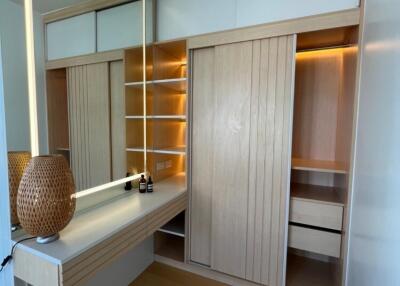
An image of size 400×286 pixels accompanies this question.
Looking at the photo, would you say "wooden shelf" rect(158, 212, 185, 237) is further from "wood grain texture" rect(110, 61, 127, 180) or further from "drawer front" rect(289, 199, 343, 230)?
"drawer front" rect(289, 199, 343, 230)

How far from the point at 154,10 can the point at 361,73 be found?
6.04 feet

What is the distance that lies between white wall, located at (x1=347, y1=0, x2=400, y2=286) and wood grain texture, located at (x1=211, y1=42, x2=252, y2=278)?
0.74 metres

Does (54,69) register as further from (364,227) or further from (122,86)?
(364,227)

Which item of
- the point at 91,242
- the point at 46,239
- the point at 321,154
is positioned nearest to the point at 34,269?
the point at 46,239

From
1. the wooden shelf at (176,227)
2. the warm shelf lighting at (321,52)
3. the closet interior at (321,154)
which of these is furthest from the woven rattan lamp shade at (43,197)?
the warm shelf lighting at (321,52)

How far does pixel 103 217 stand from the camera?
1.32 metres

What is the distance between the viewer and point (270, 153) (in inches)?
64.4

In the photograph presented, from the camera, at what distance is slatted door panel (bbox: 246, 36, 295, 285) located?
5.14 feet

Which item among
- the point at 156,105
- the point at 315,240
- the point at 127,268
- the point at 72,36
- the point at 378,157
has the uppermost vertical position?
the point at 72,36

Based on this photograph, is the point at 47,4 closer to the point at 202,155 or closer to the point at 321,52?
the point at 202,155

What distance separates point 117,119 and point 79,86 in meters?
0.37

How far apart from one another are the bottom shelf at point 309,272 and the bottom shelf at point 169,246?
1.04 metres

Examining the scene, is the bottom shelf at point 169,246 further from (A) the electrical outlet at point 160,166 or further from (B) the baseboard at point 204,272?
(A) the electrical outlet at point 160,166

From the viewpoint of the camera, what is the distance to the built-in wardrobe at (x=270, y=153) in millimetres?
1586
